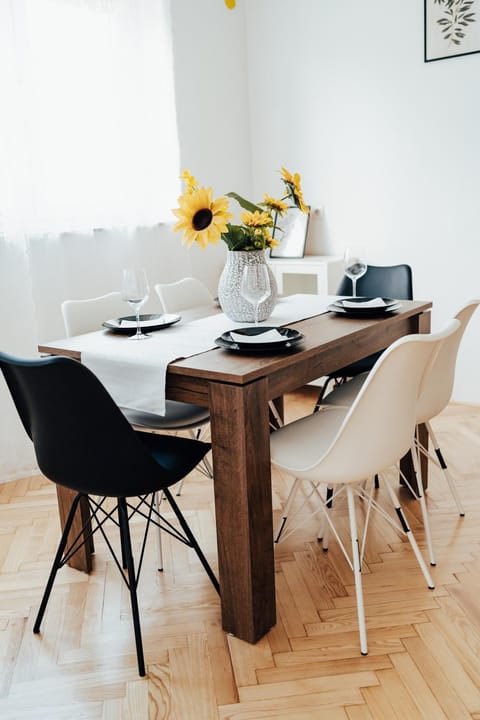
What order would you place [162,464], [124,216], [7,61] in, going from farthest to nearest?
[124,216]
[7,61]
[162,464]

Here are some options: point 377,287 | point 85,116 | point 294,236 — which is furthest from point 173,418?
point 294,236

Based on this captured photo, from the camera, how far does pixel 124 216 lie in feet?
→ 11.8

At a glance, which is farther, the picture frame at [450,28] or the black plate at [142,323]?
the picture frame at [450,28]

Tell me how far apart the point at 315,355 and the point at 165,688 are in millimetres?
971

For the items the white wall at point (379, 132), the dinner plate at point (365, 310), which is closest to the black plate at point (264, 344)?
the dinner plate at point (365, 310)

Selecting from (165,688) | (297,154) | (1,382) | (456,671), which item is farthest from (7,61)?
(456,671)

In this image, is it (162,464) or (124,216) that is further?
(124,216)

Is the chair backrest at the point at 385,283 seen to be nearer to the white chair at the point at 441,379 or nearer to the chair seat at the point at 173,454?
the white chair at the point at 441,379

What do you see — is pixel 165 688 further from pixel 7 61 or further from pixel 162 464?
pixel 7 61

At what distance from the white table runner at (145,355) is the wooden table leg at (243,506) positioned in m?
0.20

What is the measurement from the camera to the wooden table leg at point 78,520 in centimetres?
224

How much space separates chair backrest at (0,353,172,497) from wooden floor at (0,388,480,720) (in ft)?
1.56

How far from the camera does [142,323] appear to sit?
236 cm

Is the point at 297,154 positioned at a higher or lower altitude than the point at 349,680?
higher
